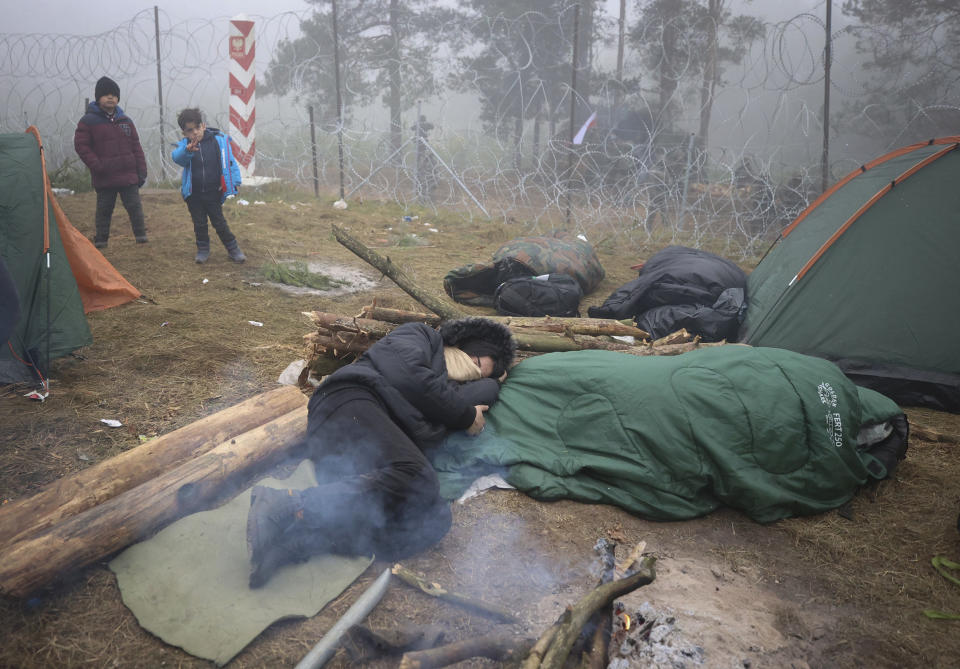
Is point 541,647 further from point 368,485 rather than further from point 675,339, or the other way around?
point 675,339

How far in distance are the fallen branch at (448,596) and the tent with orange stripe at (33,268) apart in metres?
2.85

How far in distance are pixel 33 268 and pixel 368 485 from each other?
3012 millimetres

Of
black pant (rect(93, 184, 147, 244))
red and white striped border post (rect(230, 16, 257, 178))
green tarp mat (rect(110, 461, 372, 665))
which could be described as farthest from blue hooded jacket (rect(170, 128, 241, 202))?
red and white striped border post (rect(230, 16, 257, 178))

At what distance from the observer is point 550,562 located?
271 cm

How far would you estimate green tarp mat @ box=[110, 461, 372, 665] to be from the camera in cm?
219

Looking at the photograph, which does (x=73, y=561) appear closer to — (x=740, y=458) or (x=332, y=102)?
(x=740, y=458)

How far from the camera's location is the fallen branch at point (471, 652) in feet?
6.44

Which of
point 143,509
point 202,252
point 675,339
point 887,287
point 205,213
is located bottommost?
point 143,509

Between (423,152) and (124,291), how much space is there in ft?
20.9

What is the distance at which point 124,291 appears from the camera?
5.40 m

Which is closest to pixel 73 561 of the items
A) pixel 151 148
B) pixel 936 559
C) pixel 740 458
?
pixel 740 458

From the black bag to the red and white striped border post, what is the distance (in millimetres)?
8003

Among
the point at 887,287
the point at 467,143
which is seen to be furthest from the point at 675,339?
the point at 467,143

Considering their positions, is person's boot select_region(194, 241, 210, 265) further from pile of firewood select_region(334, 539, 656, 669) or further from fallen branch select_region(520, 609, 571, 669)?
fallen branch select_region(520, 609, 571, 669)
